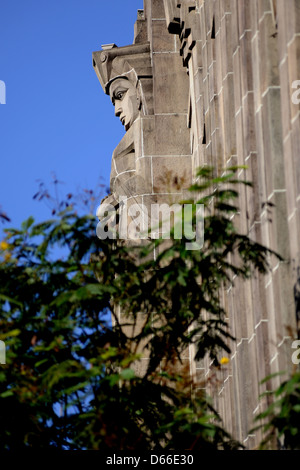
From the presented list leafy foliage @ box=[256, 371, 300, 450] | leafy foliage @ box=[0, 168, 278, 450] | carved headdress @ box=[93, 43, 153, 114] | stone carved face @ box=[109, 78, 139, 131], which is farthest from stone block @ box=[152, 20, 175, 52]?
leafy foliage @ box=[256, 371, 300, 450]

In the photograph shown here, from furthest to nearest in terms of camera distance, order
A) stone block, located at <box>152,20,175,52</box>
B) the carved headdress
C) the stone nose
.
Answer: the stone nose < stone block, located at <box>152,20,175,52</box> < the carved headdress

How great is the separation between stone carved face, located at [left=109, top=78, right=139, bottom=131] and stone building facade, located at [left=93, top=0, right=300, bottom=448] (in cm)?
50

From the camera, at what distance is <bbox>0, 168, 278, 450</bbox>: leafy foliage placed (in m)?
18.3

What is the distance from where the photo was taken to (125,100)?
3384 cm

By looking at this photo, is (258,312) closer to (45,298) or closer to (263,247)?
(263,247)

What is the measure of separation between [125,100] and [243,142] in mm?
10979

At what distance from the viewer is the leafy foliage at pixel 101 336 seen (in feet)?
60.0

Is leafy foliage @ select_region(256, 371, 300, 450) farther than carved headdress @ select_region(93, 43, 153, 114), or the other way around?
carved headdress @ select_region(93, 43, 153, 114)

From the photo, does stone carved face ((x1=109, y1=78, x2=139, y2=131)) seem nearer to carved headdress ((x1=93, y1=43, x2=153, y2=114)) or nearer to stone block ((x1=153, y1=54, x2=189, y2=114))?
carved headdress ((x1=93, y1=43, x2=153, y2=114))

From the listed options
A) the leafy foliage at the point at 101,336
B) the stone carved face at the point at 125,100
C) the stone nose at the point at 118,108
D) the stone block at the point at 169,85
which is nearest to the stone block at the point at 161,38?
the stone block at the point at 169,85

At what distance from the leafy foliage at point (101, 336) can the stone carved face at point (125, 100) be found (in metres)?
13.7

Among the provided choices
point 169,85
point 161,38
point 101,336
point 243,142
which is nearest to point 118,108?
point 169,85

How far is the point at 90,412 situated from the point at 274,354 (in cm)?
Result: 381

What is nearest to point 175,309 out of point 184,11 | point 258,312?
point 258,312
